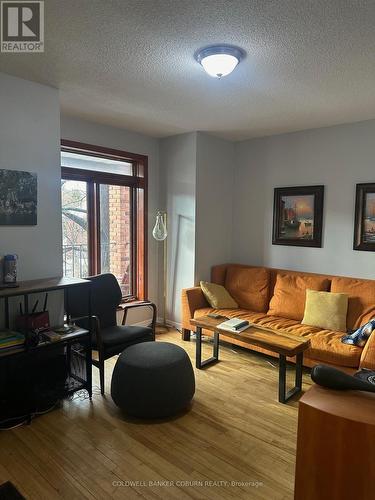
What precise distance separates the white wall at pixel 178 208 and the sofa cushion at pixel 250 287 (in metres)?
0.56

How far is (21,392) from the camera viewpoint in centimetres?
257

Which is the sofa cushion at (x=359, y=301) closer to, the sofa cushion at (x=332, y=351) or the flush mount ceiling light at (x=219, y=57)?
the sofa cushion at (x=332, y=351)

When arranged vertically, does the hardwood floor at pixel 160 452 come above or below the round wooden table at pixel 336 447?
below

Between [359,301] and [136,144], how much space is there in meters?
3.13

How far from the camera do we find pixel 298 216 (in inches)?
168

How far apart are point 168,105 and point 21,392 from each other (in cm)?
272

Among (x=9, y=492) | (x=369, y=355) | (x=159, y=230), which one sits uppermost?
(x=159, y=230)

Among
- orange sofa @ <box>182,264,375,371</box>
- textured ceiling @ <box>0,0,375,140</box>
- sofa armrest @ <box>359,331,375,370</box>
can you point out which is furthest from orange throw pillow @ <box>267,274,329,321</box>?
textured ceiling @ <box>0,0,375,140</box>

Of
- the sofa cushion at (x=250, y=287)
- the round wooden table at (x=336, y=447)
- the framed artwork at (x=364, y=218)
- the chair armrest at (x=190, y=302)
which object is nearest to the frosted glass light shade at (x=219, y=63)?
the round wooden table at (x=336, y=447)

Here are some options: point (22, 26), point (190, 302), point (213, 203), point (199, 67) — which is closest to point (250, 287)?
point (190, 302)

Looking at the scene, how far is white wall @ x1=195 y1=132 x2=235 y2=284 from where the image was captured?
442cm

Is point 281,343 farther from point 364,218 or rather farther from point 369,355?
point 364,218

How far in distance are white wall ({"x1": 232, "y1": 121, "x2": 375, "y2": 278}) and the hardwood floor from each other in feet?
5.97

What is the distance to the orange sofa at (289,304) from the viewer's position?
9.99 ft
